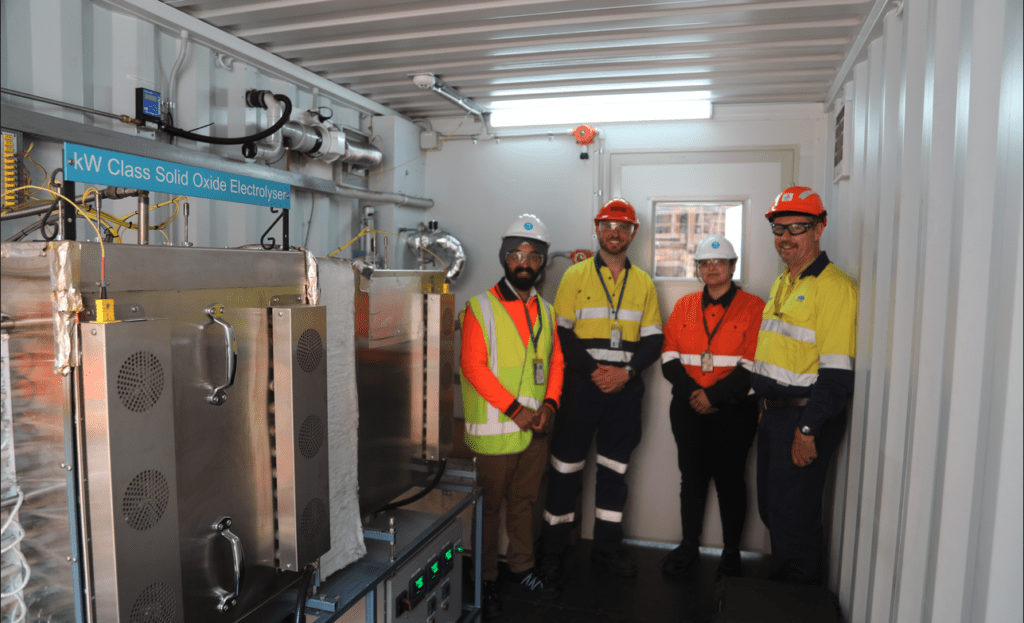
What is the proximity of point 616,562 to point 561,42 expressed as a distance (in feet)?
9.53

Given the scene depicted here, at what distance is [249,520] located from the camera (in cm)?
162

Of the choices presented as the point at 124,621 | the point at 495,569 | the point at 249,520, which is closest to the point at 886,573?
the point at 495,569

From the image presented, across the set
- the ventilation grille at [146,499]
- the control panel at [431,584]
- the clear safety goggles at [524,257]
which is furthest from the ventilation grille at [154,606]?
the clear safety goggles at [524,257]

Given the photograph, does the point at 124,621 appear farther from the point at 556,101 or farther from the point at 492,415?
the point at 556,101

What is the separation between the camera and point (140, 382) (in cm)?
123

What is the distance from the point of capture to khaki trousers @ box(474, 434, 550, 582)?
128 inches

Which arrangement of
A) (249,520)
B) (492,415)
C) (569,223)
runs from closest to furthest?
(249,520) < (492,415) < (569,223)

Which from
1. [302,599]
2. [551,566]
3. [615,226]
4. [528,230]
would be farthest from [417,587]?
[615,226]

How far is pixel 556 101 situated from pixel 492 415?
2.10m

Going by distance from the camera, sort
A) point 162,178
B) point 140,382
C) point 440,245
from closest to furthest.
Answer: point 140,382 < point 162,178 < point 440,245

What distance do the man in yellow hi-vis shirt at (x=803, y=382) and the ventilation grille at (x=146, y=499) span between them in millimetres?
2419

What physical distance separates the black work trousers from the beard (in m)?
1.20

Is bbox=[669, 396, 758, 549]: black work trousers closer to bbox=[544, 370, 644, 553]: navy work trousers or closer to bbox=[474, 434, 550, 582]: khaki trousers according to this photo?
bbox=[544, 370, 644, 553]: navy work trousers

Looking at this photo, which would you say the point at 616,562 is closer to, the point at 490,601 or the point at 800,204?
the point at 490,601
